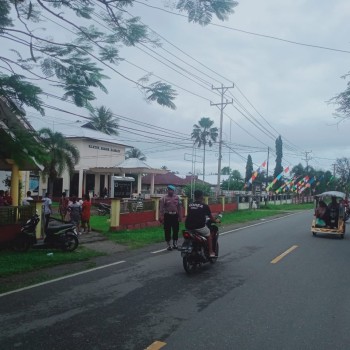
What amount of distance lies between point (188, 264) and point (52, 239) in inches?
190

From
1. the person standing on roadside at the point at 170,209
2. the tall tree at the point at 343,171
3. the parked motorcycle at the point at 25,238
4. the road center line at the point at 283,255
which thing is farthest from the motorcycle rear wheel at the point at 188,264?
the tall tree at the point at 343,171

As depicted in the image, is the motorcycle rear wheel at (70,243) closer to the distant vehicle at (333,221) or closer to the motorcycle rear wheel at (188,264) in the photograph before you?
the motorcycle rear wheel at (188,264)

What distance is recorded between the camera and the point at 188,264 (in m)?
8.17

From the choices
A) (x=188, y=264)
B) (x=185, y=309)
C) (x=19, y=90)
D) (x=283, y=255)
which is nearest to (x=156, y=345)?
(x=185, y=309)

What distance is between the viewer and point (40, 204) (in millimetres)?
13094

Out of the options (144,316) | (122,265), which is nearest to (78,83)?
(144,316)

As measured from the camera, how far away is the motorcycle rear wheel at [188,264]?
26.6ft

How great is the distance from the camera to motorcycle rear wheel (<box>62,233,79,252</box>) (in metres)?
11.3

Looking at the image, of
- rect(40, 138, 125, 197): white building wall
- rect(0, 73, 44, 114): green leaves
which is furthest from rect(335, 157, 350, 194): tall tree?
rect(0, 73, 44, 114): green leaves

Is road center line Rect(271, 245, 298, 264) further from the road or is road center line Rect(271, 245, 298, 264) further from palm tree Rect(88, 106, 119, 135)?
palm tree Rect(88, 106, 119, 135)

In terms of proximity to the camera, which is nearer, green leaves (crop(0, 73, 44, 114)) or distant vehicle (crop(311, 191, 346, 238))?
green leaves (crop(0, 73, 44, 114))

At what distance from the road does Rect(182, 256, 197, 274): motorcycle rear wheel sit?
0.49 ft

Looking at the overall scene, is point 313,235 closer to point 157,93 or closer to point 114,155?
point 157,93

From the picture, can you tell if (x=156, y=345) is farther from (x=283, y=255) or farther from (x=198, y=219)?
(x=283, y=255)
